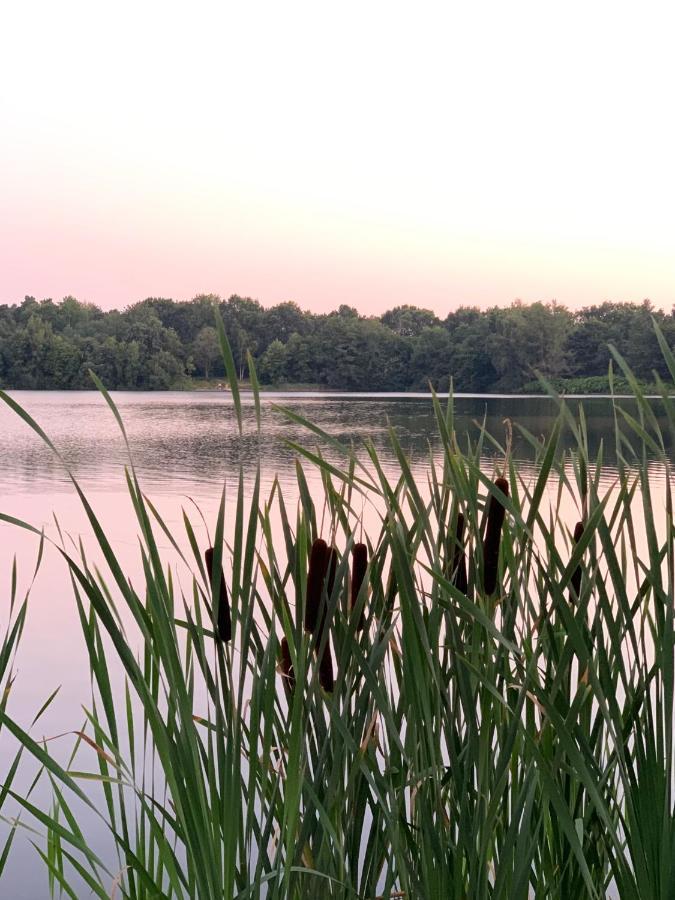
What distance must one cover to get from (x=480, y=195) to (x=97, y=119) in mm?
17431

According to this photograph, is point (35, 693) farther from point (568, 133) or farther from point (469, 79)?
point (568, 133)

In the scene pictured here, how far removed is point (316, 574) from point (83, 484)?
46.9 ft

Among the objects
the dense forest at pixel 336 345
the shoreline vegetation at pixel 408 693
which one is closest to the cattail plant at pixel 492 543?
the shoreline vegetation at pixel 408 693

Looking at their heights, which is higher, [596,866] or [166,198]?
[166,198]

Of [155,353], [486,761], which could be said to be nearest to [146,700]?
[486,761]

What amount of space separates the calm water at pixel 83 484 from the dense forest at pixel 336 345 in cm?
2427

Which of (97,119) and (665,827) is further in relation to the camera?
(97,119)

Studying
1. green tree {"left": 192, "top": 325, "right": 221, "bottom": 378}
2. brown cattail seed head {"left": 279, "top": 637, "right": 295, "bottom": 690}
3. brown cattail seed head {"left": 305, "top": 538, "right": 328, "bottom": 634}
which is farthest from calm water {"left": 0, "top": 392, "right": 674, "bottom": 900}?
green tree {"left": 192, "top": 325, "right": 221, "bottom": 378}

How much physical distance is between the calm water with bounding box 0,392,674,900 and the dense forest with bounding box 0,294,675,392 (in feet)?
79.6

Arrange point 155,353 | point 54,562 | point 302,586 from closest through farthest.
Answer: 1. point 302,586
2. point 54,562
3. point 155,353

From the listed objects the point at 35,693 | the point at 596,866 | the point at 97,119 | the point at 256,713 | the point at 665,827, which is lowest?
the point at 35,693

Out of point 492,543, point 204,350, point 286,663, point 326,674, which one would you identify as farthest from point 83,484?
point 204,350

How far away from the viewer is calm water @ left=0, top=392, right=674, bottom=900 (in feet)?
18.1

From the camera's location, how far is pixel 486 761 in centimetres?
105
